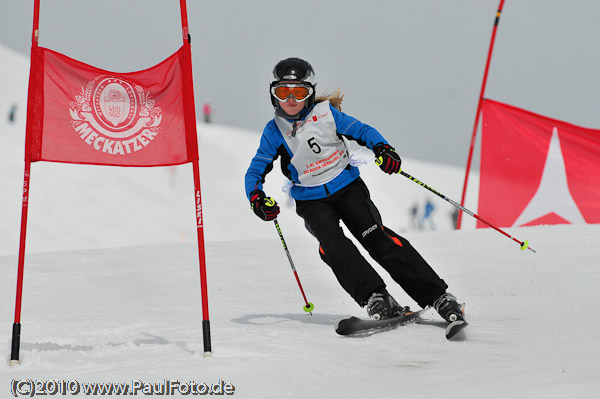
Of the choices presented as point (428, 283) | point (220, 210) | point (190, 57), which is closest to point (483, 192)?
point (428, 283)

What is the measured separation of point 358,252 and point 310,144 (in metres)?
0.69

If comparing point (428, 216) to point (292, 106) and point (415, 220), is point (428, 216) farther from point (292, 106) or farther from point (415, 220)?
point (292, 106)

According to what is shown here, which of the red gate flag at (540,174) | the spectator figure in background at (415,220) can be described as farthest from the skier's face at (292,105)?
the spectator figure in background at (415,220)

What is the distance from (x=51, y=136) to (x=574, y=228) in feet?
19.3

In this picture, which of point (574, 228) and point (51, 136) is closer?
point (51, 136)

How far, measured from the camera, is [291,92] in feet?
13.8

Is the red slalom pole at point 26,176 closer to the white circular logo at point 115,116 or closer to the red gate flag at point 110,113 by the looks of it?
the red gate flag at point 110,113

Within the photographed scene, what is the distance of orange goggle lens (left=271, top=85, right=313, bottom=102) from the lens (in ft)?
13.8

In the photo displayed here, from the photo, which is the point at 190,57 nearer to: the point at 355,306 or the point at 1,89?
the point at 355,306

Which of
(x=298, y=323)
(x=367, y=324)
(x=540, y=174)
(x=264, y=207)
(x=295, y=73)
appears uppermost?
(x=295, y=73)

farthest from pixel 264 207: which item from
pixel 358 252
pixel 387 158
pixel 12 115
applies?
pixel 12 115

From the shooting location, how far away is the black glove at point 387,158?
160 inches

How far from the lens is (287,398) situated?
9.05ft

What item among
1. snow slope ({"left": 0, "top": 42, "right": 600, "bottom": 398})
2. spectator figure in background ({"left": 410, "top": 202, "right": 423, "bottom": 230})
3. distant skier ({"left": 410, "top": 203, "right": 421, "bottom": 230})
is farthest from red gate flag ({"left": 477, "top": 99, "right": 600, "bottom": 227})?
spectator figure in background ({"left": 410, "top": 202, "right": 423, "bottom": 230})
